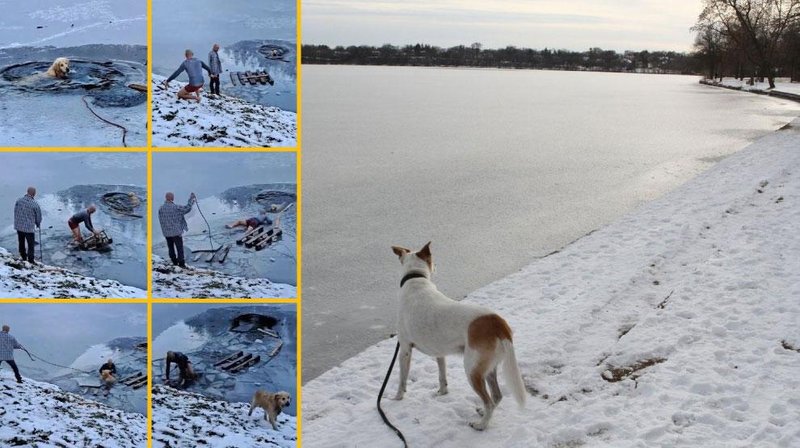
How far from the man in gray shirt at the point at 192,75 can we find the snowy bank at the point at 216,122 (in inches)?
0.7

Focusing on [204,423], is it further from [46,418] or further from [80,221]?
[80,221]

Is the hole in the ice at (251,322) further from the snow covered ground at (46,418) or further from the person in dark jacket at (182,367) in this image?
the snow covered ground at (46,418)

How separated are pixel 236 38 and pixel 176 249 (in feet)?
2.54

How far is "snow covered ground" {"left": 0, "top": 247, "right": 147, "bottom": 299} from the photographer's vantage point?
2.29 meters

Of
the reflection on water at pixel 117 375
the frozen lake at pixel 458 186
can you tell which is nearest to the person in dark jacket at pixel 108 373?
the reflection on water at pixel 117 375

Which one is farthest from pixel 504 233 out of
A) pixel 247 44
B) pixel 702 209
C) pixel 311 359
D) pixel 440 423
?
pixel 247 44

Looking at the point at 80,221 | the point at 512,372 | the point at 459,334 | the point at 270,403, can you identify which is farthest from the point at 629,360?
the point at 80,221

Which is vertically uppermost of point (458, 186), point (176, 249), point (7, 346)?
point (176, 249)

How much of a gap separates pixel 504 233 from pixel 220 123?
965 cm

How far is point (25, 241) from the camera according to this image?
7.43 ft

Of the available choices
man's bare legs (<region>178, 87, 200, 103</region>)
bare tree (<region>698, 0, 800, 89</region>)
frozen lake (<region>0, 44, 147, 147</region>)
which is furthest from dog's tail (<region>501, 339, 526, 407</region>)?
bare tree (<region>698, 0, 800, 89</region>)

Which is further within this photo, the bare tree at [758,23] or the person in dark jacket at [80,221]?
the bare tree at [758,23]

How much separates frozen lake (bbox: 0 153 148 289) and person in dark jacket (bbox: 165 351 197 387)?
261mm

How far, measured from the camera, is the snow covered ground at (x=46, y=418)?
91.6 inches
